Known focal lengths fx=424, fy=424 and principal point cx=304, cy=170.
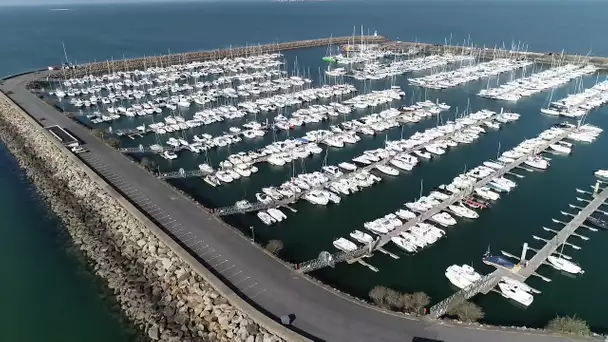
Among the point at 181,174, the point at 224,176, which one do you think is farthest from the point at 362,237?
the point at 181,174

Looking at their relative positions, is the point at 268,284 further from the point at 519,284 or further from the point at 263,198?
the point at 519,284

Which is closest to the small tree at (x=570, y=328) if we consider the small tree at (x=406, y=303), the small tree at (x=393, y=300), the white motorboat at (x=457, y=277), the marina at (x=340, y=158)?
the marina at (x=340, y=158)

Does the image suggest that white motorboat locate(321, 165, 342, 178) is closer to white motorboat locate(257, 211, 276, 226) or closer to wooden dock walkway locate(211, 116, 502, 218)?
wooden dock walkway locate(211, 116, 502, 218)

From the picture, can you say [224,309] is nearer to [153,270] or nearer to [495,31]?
[153,270]

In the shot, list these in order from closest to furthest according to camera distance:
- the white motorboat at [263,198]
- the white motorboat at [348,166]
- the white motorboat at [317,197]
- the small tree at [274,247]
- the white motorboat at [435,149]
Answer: the small tree at [274,247], the white motorboat at [263,198], the white motorboat at [317,197], the white motorboat at [348,166], the white motorboat at [435,149]

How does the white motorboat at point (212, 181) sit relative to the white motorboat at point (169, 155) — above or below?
below

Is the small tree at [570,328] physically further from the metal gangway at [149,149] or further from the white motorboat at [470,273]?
the metal gangway at [149,149]
